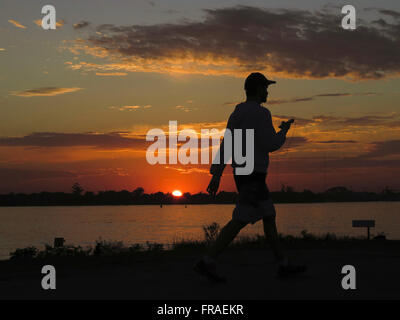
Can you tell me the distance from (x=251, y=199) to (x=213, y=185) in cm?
56

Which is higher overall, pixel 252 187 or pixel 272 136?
pixel 272 136

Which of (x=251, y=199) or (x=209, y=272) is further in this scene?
(x=251, y=199)

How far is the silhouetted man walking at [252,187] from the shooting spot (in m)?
7.37

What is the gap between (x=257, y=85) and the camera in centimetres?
777

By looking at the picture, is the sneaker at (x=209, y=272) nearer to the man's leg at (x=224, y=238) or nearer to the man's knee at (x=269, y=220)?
the man's leg at (x=224, y=238)

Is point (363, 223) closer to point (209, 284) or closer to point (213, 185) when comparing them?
point (209, 284)

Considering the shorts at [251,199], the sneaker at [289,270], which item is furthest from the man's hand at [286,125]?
the sneaker at [289,270]

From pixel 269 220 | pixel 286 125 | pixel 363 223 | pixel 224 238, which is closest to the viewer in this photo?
pixel 224 238

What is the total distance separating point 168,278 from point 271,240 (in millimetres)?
1572

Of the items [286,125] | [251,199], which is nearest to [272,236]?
[251,199]

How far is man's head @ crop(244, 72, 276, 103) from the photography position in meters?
7.77

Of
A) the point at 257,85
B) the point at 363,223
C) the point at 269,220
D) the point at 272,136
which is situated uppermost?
the point at 257,85

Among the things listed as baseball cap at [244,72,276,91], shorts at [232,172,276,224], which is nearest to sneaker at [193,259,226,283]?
shorts at [232,172,276,224]
